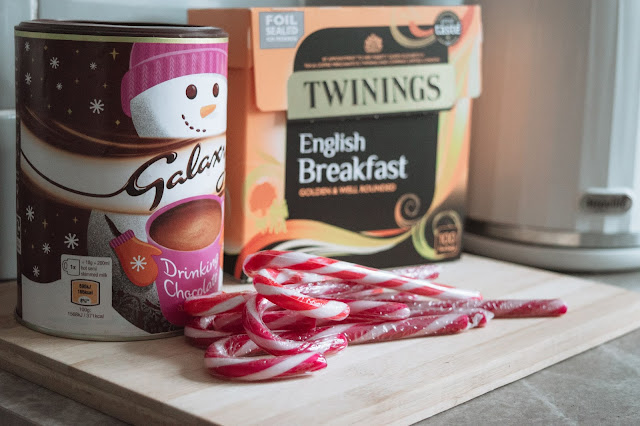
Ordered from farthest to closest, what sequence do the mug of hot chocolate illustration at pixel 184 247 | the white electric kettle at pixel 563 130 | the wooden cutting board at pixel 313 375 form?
→ the white electric kettle at pixel 563 130, the mug of hot chocolate illustration at pixel 184 247, the wooden cutting board at pixel 313 375

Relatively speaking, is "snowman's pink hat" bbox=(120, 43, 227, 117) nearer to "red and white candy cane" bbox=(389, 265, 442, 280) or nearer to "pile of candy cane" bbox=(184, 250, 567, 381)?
"pile of candy cane" bbox=(184, 250, 567, 381)

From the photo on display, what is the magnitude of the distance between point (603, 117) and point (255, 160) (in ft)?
1.44

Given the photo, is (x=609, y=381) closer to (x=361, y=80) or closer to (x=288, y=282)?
(x=288, y=282)

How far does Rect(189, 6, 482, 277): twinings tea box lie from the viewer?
0.87m

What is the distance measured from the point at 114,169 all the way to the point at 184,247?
90mm

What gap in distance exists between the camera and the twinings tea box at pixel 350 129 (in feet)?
2.85

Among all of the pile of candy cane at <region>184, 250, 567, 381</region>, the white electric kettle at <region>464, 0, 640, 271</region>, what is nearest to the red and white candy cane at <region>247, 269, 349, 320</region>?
the pile of candy cane at <region>184, 250, 567, 381</region>

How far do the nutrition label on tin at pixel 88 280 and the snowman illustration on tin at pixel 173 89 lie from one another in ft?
0.37

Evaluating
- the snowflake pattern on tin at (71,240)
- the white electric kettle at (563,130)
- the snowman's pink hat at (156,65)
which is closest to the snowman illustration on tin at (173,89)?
the snowman's pink hat at (156,65)

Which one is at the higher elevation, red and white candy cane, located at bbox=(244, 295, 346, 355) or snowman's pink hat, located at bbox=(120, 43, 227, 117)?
snowman's pink hat, located at bbox=(120, 43, 227, 117)

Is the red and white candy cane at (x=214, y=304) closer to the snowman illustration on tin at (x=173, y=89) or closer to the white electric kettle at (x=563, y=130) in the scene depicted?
the snowman illustration on tin at (x=173, y=89)

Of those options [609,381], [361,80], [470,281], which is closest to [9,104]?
[361,80]

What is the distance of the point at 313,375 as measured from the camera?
667 mm

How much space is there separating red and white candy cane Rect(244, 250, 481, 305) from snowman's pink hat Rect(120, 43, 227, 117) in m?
0.16
